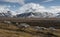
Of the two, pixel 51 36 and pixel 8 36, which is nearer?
pixel 8 36

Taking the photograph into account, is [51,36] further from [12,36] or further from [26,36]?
[12,36]

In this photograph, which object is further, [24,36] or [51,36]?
[51,36]

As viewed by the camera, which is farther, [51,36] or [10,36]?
[51,36]

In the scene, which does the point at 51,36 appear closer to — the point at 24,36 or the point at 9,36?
the point at 24,36

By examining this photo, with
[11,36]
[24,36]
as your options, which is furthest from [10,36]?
[24,36]

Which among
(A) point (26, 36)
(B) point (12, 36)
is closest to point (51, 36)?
(A) point (26, 36)

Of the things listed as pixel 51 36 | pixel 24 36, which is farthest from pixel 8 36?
pixel 51 36

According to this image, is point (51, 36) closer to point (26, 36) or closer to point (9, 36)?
point (26, 36)
